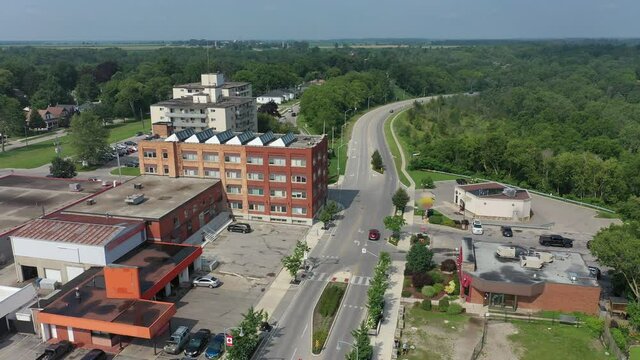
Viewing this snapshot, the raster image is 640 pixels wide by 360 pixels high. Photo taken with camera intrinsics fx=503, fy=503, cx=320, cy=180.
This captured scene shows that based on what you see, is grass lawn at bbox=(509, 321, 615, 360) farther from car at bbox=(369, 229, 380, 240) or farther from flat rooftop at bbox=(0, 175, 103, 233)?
flat rooftop at bbox=(0, 175, 103, 233)

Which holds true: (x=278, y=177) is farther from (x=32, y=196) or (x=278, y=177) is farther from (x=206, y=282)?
(x=32, y=196)

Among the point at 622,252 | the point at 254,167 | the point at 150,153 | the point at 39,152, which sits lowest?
the point at 39,152

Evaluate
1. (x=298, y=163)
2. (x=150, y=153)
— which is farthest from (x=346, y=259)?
(x=150, y=153)

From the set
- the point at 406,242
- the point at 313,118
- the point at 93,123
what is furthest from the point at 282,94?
the point at 406,242

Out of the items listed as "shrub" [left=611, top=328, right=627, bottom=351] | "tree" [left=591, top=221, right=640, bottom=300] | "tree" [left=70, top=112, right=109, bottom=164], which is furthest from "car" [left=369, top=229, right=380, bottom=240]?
"tree" [left=70, top=112, right=109, bottom=164]

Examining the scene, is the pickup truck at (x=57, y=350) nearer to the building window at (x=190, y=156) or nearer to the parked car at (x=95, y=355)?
the parked car at (x=95, y=355)

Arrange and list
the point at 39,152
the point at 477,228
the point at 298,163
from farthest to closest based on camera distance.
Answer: the point at 39,152, the point at 298,163, the point at 477,228

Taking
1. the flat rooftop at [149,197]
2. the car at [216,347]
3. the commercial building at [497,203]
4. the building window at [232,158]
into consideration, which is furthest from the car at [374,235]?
the car at [216,347]

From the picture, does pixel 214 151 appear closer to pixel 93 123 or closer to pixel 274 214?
pixel 274 214
